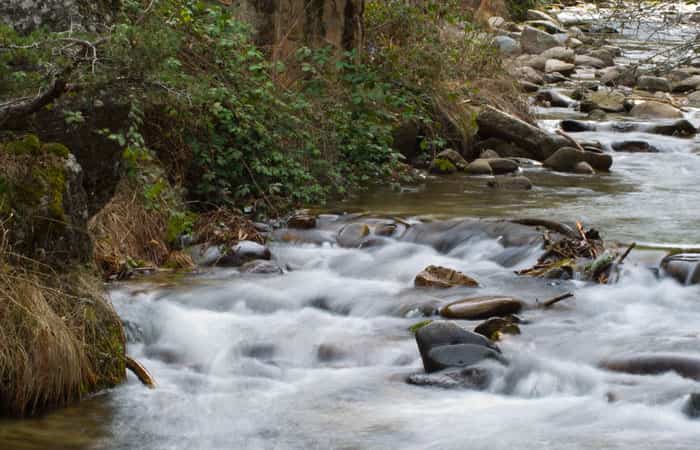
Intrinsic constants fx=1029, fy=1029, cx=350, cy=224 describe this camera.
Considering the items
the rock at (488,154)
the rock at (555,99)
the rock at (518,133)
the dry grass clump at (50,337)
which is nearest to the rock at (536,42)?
the rock at (555,99)

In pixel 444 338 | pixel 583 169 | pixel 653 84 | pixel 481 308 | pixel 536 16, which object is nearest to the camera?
pixel 444 338

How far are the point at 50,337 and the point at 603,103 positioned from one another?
13624mm

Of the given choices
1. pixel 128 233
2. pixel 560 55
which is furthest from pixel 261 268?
pixel 560 55

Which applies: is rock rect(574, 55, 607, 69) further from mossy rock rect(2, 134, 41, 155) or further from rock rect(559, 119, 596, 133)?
mossy rock rect(2, 134, 41, 155)

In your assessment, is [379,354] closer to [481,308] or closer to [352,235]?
[481,308]

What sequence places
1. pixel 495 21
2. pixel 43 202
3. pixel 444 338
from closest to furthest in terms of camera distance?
pixel 43 202
pixel 444 338
pixel 495 21

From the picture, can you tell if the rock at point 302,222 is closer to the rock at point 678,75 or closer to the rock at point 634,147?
the rock at point 634,147

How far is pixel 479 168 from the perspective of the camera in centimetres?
1170

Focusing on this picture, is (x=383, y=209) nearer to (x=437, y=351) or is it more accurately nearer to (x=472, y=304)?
(x=472, y=304)

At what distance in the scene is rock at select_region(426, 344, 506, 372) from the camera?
219 inches

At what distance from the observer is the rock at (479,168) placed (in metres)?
11.7

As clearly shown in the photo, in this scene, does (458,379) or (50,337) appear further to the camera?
(458,379)

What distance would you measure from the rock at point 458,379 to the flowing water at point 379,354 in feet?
0.24

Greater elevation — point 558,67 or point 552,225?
point 558,67
